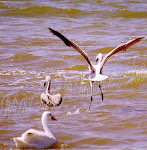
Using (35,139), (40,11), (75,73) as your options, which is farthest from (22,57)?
(40,11)

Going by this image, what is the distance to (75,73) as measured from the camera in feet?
41.8

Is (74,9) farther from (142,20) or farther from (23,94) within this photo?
(23,94)

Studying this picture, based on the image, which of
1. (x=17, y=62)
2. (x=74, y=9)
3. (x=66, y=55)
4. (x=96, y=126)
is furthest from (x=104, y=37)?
(x=96, y=126)

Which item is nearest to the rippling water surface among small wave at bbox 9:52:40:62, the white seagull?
small wave at bbox 9:52:40:62

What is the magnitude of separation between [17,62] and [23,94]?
318cm

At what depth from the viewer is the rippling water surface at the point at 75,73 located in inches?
332

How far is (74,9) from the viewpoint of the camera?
21828 mm

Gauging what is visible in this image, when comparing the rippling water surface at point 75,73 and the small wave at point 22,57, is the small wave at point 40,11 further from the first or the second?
the small wave at point 22,57

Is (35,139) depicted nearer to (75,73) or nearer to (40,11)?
(75,73)

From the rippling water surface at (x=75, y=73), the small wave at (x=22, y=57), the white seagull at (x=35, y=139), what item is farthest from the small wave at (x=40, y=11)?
the white seagull at (x=35, y=139)

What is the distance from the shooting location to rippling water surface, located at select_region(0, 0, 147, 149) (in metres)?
8.45

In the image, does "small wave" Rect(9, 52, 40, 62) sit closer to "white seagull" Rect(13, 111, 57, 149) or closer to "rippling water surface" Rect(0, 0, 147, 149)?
"rippling water surface" Rect(0, 0, 147, 149)

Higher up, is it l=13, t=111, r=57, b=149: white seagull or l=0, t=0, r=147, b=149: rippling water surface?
l=0, t=0, r=147, b=149: rippling water surface

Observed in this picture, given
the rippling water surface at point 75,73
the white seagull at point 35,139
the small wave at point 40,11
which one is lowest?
the white seagull at point 35,139
